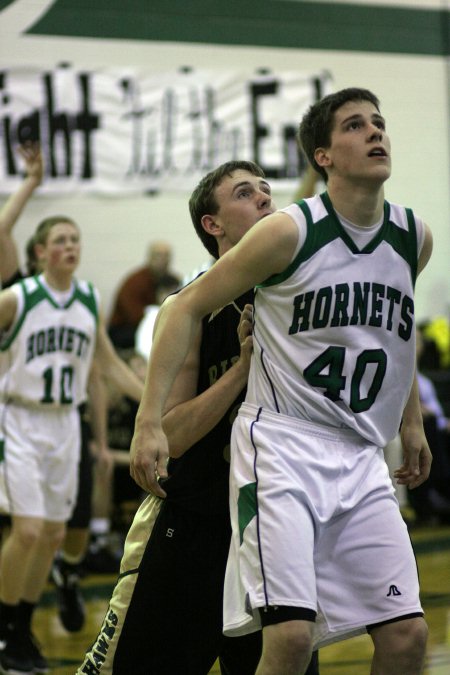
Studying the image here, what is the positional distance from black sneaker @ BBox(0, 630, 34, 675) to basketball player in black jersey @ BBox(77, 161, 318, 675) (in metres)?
2.10

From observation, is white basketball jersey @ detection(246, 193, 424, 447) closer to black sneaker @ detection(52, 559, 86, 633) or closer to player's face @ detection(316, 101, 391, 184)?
player's face @ detection(316, 101, 391, 184)

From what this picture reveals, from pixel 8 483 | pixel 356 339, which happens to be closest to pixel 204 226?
pixel 356 339

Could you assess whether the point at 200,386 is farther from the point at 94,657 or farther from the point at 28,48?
the point at 28,48

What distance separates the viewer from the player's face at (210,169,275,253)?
347 centimetres

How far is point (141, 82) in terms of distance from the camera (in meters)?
10.7

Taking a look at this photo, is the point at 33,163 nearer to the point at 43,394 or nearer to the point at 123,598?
the point at 43,394

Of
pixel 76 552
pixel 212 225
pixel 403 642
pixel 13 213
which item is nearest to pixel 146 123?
pixel 13 213

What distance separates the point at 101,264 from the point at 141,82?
167 cm

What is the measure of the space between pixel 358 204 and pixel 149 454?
84cm

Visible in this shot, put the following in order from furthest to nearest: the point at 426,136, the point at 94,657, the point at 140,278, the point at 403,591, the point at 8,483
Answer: the point at 426,136 < the point at 140,278 < the point at 8,483 < the point at 94,657 < the point at 403,591

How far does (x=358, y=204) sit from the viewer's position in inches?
121

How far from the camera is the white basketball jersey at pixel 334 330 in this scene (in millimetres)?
3008

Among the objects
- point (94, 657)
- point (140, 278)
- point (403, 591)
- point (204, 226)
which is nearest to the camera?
point (403, 591)

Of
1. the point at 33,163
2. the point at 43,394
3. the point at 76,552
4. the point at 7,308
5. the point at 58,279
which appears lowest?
the point at 76,552
